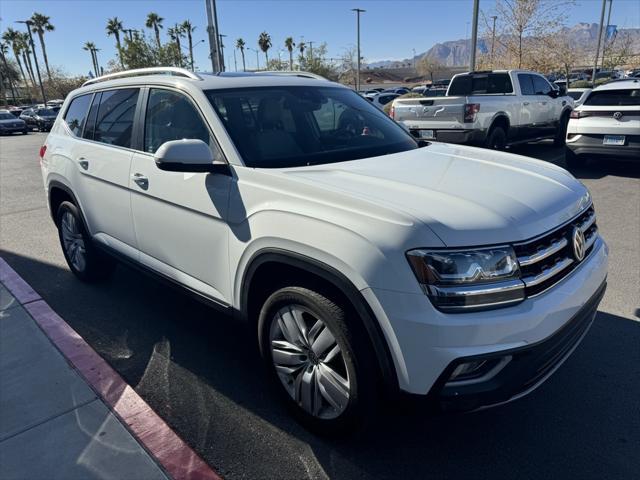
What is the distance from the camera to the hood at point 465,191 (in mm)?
2078

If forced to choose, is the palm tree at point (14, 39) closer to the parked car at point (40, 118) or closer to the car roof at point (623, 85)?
the parked car at point (40, 118)

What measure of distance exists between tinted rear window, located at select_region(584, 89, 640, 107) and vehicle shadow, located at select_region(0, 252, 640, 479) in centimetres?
638

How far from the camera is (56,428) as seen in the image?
8.98 feet

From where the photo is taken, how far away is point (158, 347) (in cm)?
359

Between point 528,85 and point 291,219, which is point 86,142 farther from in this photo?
point 528,85

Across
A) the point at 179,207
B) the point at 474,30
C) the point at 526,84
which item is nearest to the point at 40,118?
the point at 474,30

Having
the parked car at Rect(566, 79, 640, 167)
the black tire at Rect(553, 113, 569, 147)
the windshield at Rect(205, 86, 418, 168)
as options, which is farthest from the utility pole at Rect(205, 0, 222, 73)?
the windshield at Rect(205, 86, 418, 168)

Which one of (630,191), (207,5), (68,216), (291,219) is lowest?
(630,191)

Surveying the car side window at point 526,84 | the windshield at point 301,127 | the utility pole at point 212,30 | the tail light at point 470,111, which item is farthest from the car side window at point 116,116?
the utility pole at point 212,30

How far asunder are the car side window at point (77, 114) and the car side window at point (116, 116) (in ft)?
1.20

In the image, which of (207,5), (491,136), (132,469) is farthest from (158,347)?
(207,5)

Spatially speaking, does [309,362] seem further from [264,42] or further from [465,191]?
[264,42]

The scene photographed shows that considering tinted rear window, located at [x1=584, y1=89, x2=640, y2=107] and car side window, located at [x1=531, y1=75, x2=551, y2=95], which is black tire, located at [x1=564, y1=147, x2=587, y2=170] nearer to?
tinted rear window, located at [x1=584, y1=89, x2=640, y2=107]

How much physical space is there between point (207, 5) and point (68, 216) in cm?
1251
